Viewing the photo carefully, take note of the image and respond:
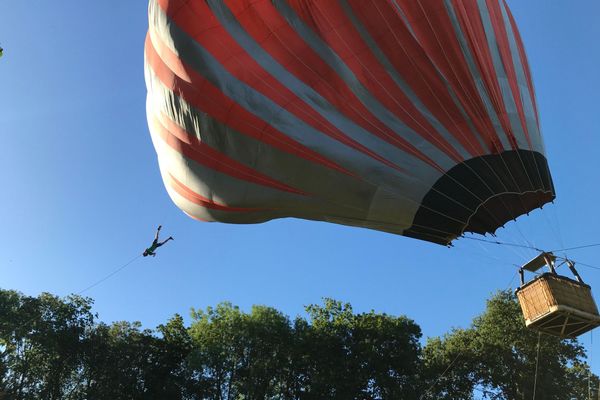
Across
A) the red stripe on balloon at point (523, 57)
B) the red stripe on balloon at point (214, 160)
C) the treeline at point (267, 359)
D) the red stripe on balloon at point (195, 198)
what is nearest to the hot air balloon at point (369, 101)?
the red stripe on balloon at point (214, 160)

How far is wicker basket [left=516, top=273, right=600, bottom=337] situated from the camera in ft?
23.1

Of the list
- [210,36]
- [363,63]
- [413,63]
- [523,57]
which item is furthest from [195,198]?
[523,57]

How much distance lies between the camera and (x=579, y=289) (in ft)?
24.4

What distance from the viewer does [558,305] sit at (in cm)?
695

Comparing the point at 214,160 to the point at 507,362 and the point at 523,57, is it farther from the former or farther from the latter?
the point at 507,362

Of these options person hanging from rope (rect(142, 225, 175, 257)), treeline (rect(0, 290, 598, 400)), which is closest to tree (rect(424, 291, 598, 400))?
treeline (rect(0, 290, 598, 400))

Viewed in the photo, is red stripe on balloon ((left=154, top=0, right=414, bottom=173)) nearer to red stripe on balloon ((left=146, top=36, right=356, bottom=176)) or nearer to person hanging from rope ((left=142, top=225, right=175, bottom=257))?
red stripe on balloon ((left=146, top=36, right=356, bottom=176))

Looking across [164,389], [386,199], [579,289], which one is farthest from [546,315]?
[164,389]

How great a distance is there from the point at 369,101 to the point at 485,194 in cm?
255

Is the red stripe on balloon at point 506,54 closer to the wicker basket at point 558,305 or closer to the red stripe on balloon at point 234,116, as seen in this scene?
the wicker basket at point 558,305

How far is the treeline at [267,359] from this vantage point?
78.3 ft

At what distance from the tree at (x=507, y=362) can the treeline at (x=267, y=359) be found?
54 millimetres

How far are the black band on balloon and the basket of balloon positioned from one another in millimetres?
1278

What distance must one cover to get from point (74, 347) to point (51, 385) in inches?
83.9
